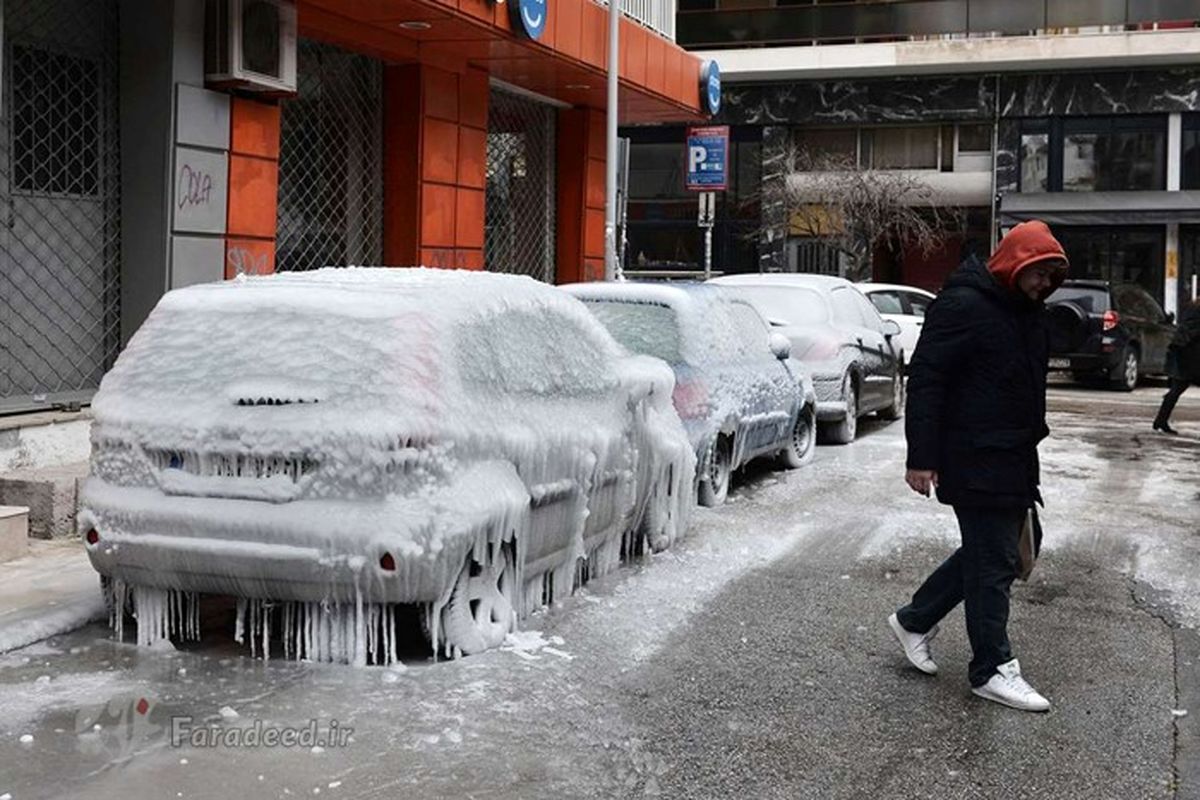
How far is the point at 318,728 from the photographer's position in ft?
16.0

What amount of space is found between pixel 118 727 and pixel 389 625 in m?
1.17

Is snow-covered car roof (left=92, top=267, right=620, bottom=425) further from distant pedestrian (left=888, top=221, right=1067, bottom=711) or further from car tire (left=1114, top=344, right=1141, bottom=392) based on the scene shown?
car tire (left=1114, top=344, right=1141, bottom=392)

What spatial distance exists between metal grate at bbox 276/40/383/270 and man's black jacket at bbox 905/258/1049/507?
27.5 feet

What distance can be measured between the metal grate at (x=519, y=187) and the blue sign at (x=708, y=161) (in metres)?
2.29

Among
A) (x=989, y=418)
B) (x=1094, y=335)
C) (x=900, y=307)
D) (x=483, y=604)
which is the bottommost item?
(x=483, y=604)

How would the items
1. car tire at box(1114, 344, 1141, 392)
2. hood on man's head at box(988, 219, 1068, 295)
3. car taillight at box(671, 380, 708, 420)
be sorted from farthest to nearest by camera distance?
car tire at box(1114, 344, 1141, 392) < car taillight at box(671, 380, 708, 420) < hood on man's head at box(988, 219, 1068, 295)

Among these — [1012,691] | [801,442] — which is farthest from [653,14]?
[1012,691]

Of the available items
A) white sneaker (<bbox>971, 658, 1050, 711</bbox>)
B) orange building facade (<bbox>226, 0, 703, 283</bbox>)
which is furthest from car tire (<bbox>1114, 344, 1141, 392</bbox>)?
white sneaker (<bbox>971, 658, 1050, 711</bbox>)

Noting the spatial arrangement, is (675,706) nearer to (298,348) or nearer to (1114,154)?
(298,348)

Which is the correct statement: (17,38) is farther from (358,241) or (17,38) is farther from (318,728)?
(318,728)

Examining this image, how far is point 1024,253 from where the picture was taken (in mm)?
5281

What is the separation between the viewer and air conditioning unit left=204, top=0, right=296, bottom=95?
10.4m

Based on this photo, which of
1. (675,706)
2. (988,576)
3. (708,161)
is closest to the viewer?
(675,706)

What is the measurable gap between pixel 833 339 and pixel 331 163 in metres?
5.07
